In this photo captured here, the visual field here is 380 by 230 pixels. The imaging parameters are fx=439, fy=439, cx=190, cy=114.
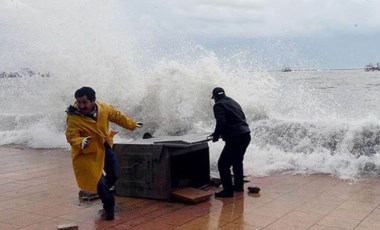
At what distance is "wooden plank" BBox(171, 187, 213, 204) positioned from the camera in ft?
20.1

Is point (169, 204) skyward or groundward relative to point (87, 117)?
groundward

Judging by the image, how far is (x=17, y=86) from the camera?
54.9 ft

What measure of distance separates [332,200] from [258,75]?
350 inches

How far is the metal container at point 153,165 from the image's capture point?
20.1 feet

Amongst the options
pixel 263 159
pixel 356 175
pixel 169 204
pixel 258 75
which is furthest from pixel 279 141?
pixel 169 204

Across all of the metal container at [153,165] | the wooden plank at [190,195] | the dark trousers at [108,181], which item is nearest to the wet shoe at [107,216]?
the dark trousers at [108,181]

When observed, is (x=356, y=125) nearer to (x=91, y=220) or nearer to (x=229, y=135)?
(x=229, y=135)

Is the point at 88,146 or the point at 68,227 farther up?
the point at 88,146

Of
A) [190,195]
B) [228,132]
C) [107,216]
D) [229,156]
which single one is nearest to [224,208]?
[190,195]

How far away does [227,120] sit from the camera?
21.0 feet

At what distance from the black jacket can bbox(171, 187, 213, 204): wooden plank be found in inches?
33.3

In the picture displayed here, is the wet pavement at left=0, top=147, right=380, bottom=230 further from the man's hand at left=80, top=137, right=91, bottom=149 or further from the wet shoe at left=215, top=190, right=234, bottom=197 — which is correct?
the man's hand at left=80, top=137, right=91, bottom=149

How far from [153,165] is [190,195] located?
0.68 meters

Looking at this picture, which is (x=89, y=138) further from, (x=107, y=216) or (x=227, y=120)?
(x=227, y=120)
